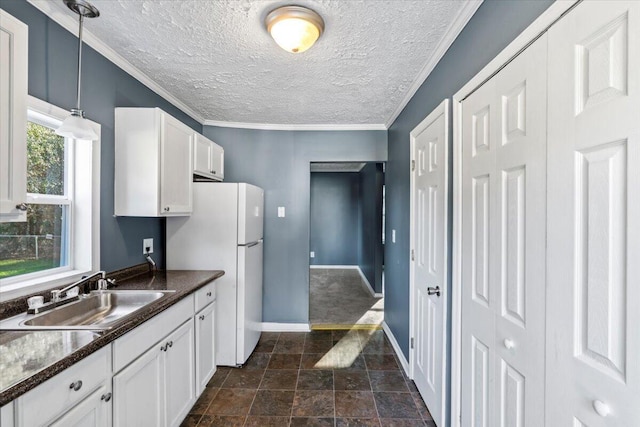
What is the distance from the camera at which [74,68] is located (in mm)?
1670

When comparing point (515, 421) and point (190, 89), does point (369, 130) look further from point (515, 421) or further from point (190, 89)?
point (515, 421)

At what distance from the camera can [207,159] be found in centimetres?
274

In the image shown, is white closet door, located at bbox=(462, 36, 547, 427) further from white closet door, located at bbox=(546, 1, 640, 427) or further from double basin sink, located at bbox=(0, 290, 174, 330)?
double basin sink, located at bbox=(0, 290, 174, 330)

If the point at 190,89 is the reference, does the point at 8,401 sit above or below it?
below

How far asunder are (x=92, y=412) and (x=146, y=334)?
0.36m

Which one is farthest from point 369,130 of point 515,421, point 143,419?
point 143,419

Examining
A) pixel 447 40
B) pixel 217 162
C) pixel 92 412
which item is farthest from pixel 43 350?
→ pixel 447 40

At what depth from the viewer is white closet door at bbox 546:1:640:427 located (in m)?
0.68

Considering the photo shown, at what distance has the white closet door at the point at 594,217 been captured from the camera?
27.0 inches

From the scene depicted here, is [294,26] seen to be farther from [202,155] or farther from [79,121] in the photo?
[202,155]

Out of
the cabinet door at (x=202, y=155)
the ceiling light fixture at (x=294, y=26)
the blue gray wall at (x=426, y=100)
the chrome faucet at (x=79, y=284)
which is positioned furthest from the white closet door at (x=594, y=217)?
the cabinet door at (x=202, y=155)

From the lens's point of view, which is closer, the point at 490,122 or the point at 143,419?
the point at 490,122

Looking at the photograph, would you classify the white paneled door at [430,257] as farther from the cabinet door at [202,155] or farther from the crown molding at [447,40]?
the cabinet door at [202,155]

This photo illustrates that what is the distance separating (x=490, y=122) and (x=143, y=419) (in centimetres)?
217
